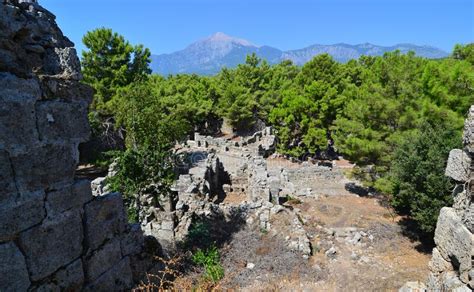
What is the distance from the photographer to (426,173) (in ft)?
34.3

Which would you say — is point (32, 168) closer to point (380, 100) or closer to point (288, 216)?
point (288, 216)

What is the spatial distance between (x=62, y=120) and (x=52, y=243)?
112cm

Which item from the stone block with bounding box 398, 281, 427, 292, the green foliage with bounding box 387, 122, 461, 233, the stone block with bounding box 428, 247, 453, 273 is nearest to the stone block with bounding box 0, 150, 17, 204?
the stone block with bounding box 428, 247, 453, 273

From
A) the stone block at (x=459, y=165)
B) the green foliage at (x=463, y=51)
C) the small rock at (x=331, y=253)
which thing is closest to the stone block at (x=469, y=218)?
the stone block at (x=459, y=165)

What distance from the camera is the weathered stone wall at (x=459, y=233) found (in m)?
3.54

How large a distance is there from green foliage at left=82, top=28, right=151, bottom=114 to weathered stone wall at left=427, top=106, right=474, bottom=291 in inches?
727

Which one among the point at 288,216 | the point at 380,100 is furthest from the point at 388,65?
the point at 288,216

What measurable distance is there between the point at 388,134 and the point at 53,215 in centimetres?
1558

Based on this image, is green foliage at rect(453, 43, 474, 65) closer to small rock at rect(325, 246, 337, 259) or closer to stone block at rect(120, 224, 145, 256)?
small rock at rect(325, 246, 337, 259)

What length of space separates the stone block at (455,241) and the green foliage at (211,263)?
366 cm

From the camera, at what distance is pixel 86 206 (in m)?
3.43

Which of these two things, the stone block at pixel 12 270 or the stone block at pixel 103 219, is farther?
the stone block at pixel 103 219

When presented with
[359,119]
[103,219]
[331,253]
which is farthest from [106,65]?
[103,219]

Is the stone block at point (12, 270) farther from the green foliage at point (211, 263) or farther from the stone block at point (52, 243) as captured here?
the green foliage at point (211, 263)
